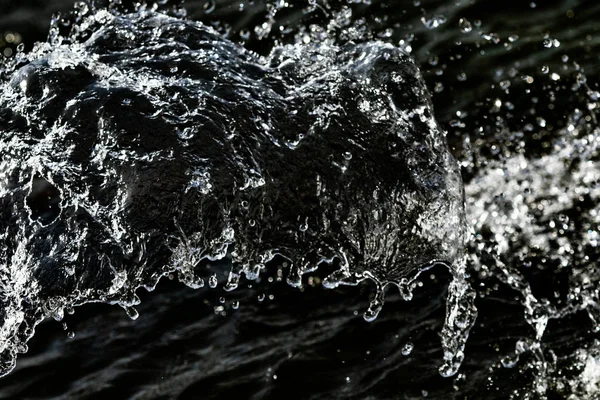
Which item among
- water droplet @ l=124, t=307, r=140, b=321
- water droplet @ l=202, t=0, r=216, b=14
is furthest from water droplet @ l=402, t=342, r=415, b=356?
water droplet @ l=202, t=0, r=216, b=14

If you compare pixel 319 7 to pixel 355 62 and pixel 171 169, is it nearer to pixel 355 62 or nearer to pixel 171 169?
pixel 355 62

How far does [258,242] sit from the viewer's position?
169 inches

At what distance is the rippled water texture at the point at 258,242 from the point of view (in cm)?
391

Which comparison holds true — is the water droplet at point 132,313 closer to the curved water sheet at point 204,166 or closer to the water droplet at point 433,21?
the curved water sheet at point 204,166

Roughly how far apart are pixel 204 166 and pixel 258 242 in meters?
0.56

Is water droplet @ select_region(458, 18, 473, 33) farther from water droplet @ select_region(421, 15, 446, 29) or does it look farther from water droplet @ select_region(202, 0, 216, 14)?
water droplet @ select_region(202, 0, 216, 14)

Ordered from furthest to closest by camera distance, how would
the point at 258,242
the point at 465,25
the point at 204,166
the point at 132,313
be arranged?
the point at 465,25 → the point at 132,313 → the point at 258,242 → the point at 204,166

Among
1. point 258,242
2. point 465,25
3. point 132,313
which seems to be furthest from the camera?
point 465,25

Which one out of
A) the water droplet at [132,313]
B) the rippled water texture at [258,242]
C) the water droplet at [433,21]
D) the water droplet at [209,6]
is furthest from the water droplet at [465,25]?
the water droplet at [132,313]

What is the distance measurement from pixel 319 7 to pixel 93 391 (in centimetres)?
334

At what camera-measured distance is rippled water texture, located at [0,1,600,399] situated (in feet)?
12.8

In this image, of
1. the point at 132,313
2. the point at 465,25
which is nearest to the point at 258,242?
the point at 132,313

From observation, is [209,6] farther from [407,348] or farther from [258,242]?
[407,348]

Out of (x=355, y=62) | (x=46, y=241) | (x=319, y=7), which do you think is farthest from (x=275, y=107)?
(x=319, y=7)
